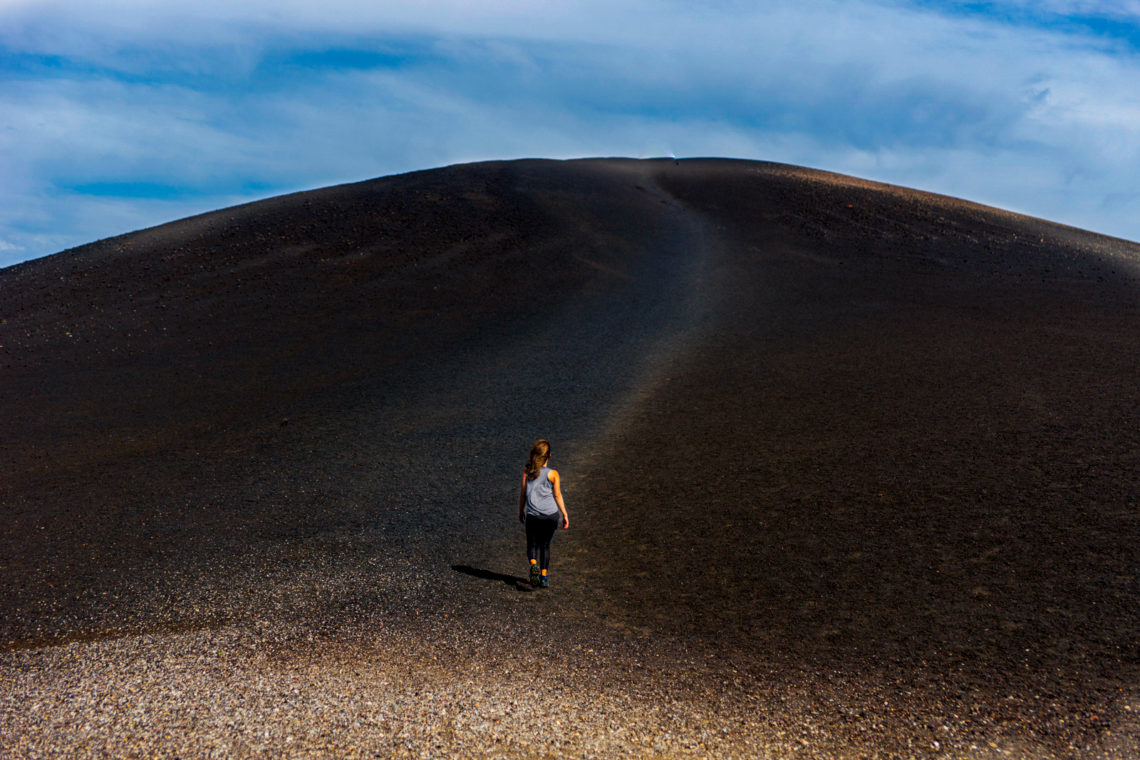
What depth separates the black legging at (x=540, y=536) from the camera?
9.12 meters

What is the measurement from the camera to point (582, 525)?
11.9m

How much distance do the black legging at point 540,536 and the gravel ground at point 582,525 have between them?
0.49 m

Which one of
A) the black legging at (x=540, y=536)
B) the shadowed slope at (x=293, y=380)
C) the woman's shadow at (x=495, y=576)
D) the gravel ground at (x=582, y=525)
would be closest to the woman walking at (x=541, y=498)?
the black legging at (x=540, y=536)

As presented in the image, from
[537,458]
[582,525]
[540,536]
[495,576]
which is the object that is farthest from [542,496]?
[582,525]

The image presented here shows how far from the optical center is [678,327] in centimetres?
2569

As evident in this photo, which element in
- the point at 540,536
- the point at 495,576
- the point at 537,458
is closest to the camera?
the point at 537,458

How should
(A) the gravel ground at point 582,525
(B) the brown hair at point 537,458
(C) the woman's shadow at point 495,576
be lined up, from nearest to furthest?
(A) the gravel ground at point 582,525 → (B) the brown hair at point 537,458 → (C) the woman's shadow at point 495,576

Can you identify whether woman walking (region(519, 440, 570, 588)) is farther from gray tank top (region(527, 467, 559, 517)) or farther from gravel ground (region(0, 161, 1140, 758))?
gravel ground (region(0, 161, 1140, 758))

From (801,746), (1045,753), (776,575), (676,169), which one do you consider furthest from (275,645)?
(676,169)

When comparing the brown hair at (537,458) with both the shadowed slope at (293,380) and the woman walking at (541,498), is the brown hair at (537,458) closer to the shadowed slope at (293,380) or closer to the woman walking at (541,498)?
the woman walking at (541,498)

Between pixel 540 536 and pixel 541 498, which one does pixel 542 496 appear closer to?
pixel 541 498

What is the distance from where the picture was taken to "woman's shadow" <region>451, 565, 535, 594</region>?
961 centimetres

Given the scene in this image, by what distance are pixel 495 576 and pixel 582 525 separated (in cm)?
232

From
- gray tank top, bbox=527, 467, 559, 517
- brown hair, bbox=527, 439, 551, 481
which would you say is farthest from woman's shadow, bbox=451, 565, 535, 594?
brown hair, bbox=527, 439, 551, 481
